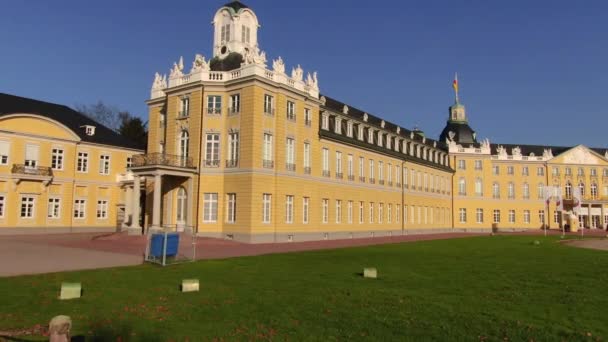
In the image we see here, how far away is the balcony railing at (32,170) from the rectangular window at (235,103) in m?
16.9

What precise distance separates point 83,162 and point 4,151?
6.77m

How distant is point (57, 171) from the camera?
39.8 m

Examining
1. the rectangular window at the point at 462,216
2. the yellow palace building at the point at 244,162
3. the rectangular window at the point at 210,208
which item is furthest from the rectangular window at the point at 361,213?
the rectangular window at the point at 462,216

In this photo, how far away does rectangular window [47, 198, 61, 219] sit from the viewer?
3900 cm

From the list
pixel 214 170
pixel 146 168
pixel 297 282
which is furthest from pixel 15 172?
pixel 297 282

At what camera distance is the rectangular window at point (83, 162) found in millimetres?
41700

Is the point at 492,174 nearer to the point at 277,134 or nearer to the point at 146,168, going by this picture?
the point at 277,134

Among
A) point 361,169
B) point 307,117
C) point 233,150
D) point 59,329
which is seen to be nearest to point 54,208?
point 233,150

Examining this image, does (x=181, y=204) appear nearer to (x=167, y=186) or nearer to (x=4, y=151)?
(x=167, y=186)

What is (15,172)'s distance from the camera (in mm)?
36188

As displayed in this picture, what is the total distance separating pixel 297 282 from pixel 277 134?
68.3ft

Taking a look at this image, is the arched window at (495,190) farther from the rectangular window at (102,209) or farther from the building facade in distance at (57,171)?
the rectangular window at (102,209)

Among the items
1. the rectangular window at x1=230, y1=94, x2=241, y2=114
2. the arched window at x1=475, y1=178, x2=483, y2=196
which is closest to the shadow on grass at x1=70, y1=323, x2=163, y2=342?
the rectangular window at x1=230, y1=94, x2=241, y2=114

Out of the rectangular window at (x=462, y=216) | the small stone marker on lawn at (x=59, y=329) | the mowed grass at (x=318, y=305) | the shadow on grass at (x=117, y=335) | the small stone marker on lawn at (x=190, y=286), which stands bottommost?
the shadow on grass at (x=117, y=335)
